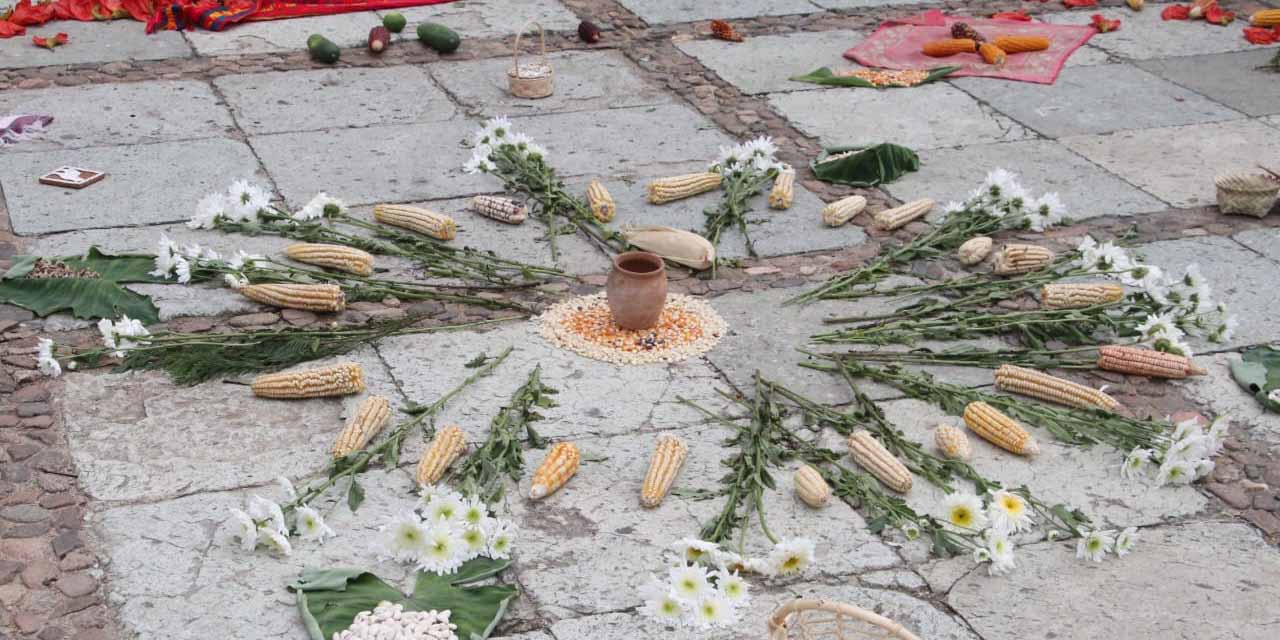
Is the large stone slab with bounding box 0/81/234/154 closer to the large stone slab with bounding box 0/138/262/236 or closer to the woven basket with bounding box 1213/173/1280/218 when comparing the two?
the large stone slab with bounding box 0/138/262/236

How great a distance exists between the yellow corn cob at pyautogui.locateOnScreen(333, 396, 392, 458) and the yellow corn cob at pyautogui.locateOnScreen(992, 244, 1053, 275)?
8.69ft

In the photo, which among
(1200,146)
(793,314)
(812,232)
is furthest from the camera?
(1200,146)

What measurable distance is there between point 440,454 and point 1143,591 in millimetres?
2115

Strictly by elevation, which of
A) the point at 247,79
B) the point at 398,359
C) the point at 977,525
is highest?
the point at 977,525

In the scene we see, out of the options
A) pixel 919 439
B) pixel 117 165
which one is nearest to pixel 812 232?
pixel 919 439

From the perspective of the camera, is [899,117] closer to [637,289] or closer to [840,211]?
[840,211]

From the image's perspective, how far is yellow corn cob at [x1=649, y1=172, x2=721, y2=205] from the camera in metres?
6.52

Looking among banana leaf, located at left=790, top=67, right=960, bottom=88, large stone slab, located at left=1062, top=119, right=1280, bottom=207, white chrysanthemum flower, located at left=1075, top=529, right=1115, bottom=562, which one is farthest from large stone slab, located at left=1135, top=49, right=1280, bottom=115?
white chrysanthemum flower, located at left=1075, top=529, right=1115, bottom=562

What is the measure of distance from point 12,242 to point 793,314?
10.8 ft

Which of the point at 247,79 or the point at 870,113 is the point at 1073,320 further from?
the point at 247,79

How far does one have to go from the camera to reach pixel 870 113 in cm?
791

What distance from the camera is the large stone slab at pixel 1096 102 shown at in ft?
25.8

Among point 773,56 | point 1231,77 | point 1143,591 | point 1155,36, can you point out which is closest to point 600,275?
point 1143,591

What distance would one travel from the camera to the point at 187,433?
184 inches
